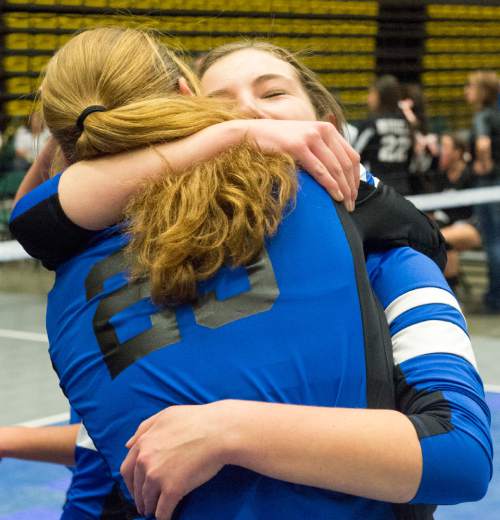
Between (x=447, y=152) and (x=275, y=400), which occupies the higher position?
(x=275, y=400)

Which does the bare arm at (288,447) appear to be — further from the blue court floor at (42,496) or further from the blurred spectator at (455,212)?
the blurred spectator at (455,212)

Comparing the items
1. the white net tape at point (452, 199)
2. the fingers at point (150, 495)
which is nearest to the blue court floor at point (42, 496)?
the white net tape at point (452, 199)

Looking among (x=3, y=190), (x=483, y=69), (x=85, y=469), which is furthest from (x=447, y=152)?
(x=85, y=469)

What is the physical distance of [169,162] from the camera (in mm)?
1152

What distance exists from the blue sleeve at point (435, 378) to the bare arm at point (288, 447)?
0.03m

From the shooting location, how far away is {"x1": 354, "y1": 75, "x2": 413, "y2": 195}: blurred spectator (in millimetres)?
7059

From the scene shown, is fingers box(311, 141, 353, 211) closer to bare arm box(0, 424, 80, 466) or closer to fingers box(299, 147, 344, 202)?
fingers box(299, 147, 344, 202)

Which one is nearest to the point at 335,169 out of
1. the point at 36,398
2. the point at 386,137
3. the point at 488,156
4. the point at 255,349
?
the point at 255,349

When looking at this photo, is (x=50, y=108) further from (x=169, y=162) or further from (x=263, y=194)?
(x=263, y=194)

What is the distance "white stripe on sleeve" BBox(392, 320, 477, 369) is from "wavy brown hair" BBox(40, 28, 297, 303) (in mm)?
203

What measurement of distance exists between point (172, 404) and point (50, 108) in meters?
0.42

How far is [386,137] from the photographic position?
7117 mm

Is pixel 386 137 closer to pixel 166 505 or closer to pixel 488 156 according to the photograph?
pixel 488 156

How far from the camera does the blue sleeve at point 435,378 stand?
1.02 meters
